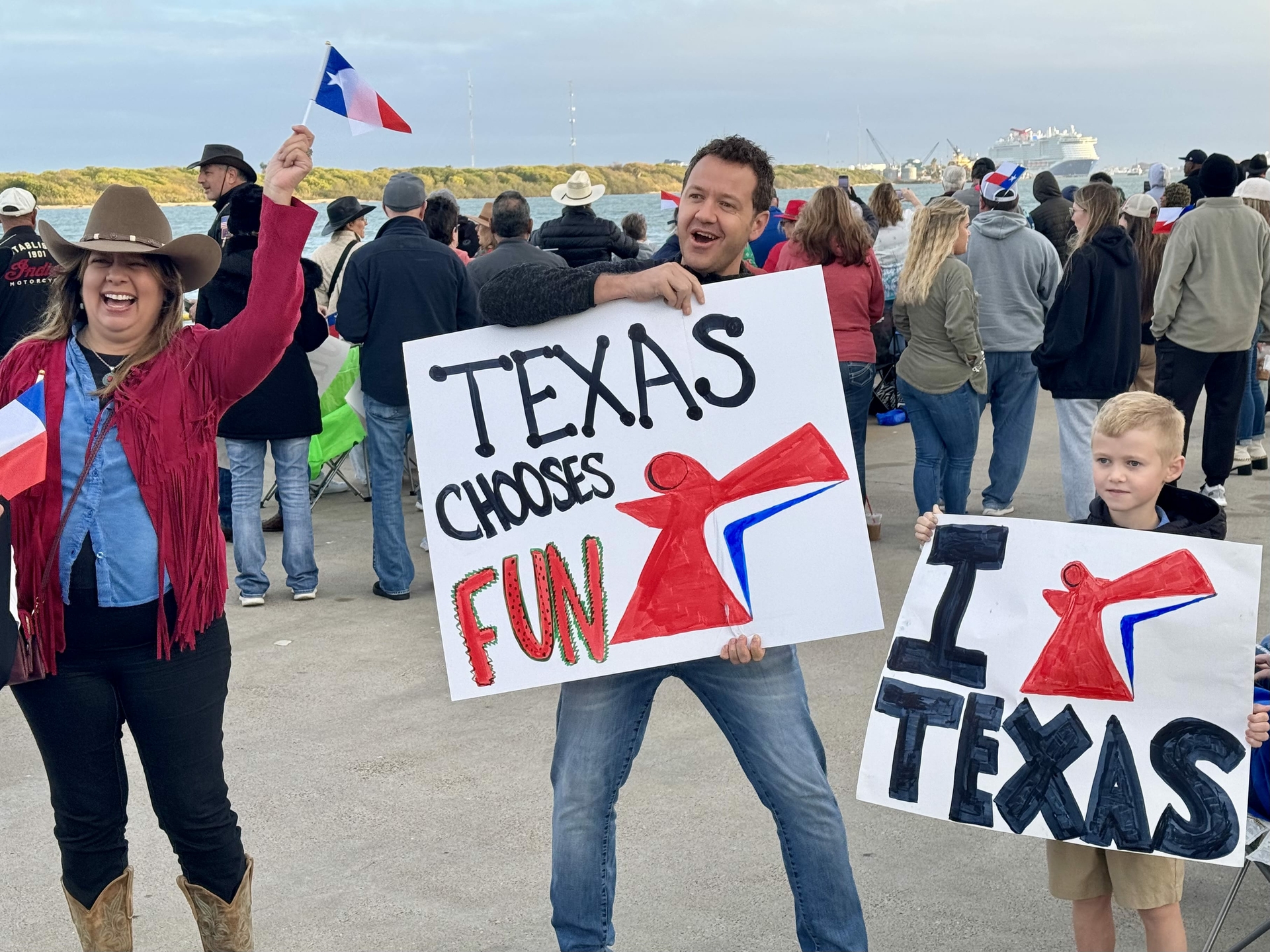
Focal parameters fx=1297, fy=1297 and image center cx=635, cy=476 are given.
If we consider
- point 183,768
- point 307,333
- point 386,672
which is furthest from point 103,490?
point 307,333

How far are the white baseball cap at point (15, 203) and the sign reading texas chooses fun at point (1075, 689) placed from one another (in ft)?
22.2

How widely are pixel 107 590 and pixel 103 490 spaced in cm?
23

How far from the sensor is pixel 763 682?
9.37 ft

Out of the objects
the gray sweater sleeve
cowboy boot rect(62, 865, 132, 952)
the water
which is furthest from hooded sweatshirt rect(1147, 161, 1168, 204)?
the water

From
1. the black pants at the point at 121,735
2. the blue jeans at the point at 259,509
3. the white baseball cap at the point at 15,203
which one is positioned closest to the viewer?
the black pants at the point at 121,735

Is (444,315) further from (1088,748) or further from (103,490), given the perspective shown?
(1088,748)

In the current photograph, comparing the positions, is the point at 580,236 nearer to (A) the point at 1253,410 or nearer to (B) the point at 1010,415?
(B) the point at 1010,415

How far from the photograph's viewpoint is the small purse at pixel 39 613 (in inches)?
109

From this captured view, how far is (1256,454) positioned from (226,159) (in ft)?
22.4

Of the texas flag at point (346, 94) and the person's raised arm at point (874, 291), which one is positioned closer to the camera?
the texas flag at point (346, 94)

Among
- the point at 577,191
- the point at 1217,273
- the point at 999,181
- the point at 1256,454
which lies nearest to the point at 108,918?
the point at 1217,273

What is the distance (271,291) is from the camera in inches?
118

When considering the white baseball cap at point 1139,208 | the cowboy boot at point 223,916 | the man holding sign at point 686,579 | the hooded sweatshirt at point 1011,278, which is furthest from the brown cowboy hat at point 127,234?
the white baseball cap at point 1139,208

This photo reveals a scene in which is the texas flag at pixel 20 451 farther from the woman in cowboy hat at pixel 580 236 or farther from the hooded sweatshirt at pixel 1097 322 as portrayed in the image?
the woman in cowboy hat at pixel 580 236
